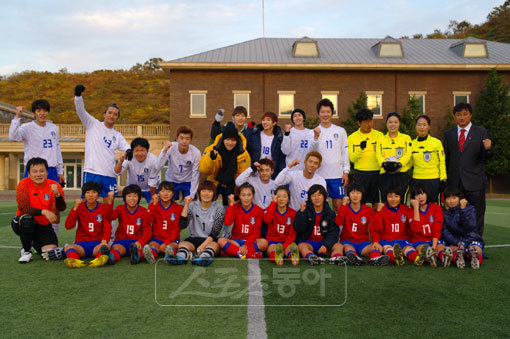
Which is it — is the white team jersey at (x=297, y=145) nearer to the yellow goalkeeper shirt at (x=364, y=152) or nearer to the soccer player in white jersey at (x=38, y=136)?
the yellow goalkeeper shirt at (x=364, y=152)

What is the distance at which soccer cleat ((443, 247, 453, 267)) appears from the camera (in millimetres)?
4777

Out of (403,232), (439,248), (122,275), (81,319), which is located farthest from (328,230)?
(81,319)

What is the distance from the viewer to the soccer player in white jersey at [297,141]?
6.18 meters

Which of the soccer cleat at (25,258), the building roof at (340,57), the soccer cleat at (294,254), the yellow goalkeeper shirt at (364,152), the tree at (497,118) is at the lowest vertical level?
the soccer cleat at (25,258)

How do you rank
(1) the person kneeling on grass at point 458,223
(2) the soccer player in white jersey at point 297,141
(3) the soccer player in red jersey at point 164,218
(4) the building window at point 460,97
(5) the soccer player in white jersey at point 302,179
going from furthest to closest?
(4) the building window at point 460,97 → (2) the soccer player in white jersey at point 297,141 → (5) the soccer player in white jersey at point 302,179 → (3) the soccer player in red jersey at point 164,218 → (1) the person kneeling on grass at point 458,223

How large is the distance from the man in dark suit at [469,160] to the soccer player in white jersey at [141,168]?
4.44m

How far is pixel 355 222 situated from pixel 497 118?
82.4ft

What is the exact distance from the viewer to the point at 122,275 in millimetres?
4305

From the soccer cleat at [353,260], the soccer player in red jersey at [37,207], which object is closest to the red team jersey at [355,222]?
the soccer cleat at [353,260]

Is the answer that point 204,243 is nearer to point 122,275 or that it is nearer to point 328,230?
point 122,275

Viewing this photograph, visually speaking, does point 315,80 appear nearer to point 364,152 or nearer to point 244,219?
point 364,152

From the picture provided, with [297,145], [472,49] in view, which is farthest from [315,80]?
[297,145]

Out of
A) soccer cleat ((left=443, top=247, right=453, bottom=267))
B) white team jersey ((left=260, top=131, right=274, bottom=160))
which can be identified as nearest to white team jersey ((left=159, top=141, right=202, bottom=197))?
white team jersey ((left=260, top=131, right=274, bottom=160))

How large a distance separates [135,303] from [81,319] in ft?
1.57
